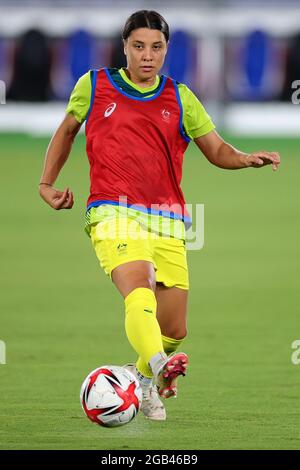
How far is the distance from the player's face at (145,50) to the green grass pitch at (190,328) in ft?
6.59

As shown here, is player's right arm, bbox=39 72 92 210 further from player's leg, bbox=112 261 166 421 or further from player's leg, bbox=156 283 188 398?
player's leg, bbox=156 283 188 398

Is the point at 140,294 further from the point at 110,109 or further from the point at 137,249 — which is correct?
the point at 110,109

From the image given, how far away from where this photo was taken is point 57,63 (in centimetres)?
2883

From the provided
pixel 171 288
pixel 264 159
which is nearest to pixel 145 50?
pixel 264 159

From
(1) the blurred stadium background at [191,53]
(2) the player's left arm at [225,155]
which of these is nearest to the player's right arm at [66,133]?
(2) the player's left arm at [225,155]

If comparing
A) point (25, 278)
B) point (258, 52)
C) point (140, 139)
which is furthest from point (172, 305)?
point (258, 52)

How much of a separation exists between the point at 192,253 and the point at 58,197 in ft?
27.7

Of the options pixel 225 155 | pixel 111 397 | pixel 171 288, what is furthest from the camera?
pixel 225 155

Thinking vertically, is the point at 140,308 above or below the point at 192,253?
above

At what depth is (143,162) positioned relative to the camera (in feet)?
25.6

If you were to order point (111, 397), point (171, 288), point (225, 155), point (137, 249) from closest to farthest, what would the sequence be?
point (111, 397)
point (137, 249)
point (171, 288)
point (225, 155)

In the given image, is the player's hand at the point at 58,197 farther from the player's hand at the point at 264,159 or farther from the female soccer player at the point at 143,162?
the player's hand at the point at 264,159

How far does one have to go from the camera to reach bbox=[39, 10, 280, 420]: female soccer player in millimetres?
7664

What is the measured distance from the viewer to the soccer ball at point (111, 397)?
7203 mm
